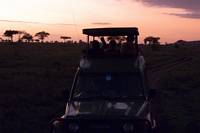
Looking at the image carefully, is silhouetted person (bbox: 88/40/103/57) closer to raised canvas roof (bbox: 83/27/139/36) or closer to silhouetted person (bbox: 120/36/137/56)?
raised canvas roof (bbox: 83/27/139/36)

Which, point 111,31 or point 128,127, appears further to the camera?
point 111,31

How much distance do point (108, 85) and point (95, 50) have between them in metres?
2.65

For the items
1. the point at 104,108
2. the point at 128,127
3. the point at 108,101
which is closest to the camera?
the point at 128,127

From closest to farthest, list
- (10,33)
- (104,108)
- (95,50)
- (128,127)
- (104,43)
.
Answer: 1. (128,127)
2. (104,108)
3. (95,50)
4. (104,43)
5. (10,33)

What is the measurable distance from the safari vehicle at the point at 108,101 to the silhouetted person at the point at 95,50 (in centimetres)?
93

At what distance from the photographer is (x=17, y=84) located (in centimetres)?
2830

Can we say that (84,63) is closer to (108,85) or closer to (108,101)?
(108,85)

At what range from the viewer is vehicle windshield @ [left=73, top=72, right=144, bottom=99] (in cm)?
1185

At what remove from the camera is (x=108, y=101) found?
11.5 metres

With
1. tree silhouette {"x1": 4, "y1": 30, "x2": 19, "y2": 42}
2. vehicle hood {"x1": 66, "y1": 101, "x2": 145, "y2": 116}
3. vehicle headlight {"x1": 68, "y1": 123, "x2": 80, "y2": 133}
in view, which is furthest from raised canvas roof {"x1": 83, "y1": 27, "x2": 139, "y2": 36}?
tree silhouette {"x1": 4, "y1": 30, "x2": 19, "y2": 42}

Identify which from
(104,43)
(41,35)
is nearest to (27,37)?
(41,35)

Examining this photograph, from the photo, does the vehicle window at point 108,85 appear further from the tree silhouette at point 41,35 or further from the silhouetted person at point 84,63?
the tree silhouette at point 41,35

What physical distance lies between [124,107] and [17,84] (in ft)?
58.1

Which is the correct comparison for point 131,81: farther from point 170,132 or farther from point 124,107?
point 170,132
